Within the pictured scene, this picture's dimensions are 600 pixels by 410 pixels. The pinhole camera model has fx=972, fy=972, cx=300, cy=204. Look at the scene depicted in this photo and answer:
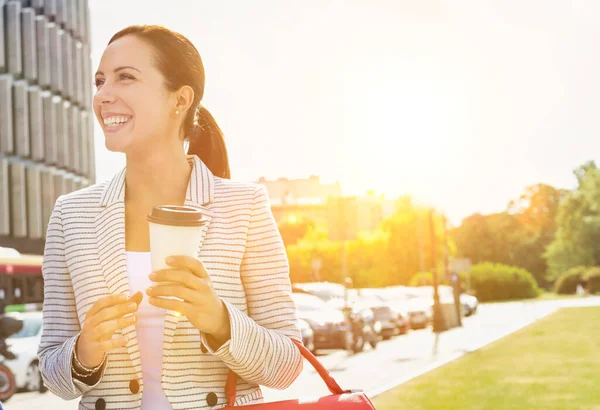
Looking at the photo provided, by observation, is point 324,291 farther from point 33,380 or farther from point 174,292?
A: point 174,292

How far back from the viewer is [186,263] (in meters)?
1.85

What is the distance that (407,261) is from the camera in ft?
268

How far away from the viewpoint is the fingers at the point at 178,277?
6.01 feet

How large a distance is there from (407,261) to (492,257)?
68.4ft

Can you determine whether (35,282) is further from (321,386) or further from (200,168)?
(200,168)

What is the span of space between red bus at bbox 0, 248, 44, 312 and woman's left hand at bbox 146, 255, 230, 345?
20098 mm

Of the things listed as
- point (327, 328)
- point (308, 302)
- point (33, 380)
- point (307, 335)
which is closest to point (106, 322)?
point (33, 380)

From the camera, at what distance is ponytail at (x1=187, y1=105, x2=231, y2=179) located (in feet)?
8.82

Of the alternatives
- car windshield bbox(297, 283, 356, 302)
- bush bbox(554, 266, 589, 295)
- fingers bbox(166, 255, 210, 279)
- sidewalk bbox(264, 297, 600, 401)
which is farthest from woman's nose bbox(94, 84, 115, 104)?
Answer: bush bbox(554, 266, 589, 295)

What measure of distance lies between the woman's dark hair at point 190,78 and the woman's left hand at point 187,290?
2.19 feet

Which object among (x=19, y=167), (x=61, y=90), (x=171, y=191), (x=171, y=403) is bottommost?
(x=171, y=403)

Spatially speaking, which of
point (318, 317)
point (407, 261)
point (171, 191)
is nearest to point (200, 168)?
point (171, 191)

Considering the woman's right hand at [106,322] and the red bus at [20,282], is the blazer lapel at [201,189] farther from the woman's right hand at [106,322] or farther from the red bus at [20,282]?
the red bus at [20,282]

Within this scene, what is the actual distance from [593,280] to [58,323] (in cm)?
8258
